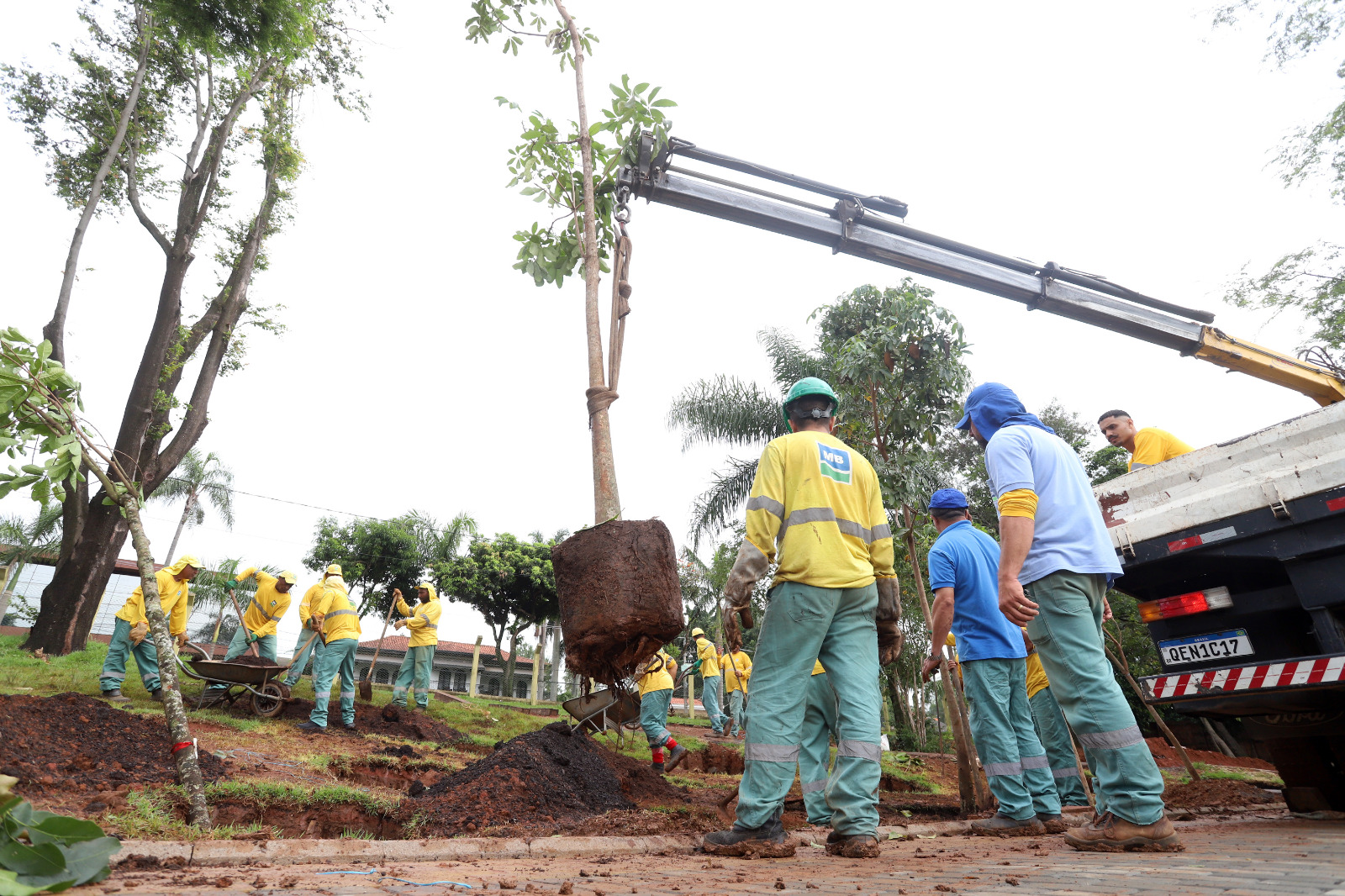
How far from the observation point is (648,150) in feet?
20.5

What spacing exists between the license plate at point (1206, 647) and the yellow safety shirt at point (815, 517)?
6.62ft

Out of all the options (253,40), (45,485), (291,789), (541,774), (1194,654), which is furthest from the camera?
(253,40)

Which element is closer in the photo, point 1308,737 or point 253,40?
point 1308,737

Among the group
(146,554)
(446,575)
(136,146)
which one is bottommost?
(146,554)

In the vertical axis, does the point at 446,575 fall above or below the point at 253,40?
below

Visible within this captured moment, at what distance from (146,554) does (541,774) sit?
8.92 ft

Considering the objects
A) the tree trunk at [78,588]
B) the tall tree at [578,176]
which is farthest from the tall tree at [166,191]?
the tall tree at [578,176]

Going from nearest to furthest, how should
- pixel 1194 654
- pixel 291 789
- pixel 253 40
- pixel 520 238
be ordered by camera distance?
pixel 1194 654
pixel 291 789
pixel 520 238
pixel 253 40

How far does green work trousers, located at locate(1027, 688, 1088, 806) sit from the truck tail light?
0.80 meters

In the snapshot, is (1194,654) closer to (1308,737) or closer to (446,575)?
(1308,737)

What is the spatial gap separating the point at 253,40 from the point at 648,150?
13.3 feet

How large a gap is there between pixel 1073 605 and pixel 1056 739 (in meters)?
2.38

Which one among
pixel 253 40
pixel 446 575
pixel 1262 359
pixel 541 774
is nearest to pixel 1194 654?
Answer: pixel 541 774

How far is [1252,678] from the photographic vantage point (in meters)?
3.80
